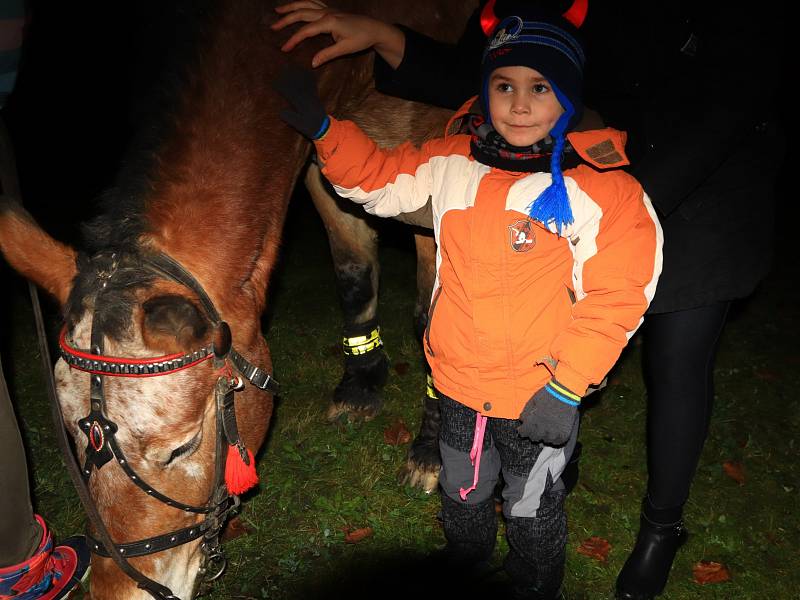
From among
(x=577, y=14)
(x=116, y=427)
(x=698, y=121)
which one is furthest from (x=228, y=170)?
(x=698, y=121)

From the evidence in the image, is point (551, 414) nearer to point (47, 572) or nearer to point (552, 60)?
point (552, 60)

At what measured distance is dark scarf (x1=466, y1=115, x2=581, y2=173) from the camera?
2.23m

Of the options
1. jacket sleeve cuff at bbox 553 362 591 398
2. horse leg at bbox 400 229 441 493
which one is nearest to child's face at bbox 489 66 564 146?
A: jacket sleeve cuff at bbox 553 362 591 398

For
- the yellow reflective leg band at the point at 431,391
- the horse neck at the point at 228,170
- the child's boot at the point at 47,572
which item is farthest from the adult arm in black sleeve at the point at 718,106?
the child's boot at the point at 47,572

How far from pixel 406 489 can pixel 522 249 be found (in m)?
1.86

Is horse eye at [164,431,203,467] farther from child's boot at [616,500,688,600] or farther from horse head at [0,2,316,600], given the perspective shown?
child's boot at [616,500,688,600]

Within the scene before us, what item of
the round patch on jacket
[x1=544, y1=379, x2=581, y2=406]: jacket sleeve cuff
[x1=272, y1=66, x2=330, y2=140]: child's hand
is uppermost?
[x1=272, y1=66, x2=330, y2=140]: child's hand

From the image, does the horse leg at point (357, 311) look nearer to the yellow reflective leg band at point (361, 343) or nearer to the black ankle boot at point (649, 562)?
the yellow reflective leg band at point (361, 343)

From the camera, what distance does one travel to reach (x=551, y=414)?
7.06 ft

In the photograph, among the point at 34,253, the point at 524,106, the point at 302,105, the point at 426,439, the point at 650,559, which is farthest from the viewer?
the point at 426,439

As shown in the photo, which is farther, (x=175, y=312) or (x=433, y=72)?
(x=433, y=72)

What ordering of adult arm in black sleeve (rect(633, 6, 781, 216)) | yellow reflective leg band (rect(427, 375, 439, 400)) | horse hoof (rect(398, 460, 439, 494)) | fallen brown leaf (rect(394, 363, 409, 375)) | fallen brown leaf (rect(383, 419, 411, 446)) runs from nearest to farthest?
adult arm in black sleeve (rect(633, 6, 781, 216)), yellow reflective leg band (rect(427, 375, 439, 400)), horse hoof (rect(398, 460, 439, 494)), fallen brown leaf (rect(383, 419, 411, 446)), fallen brown leaf (rect(394, 363, 409, 375))

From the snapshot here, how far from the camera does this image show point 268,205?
7.91 feet

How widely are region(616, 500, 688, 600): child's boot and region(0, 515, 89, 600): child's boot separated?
2407mm
